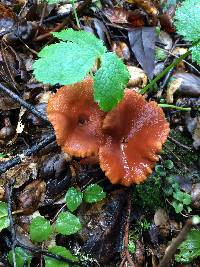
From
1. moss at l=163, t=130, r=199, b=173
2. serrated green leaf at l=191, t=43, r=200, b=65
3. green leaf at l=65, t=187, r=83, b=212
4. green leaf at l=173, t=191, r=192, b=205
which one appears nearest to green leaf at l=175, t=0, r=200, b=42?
serrated green leaf at l=191, t=43, r=200, b=65

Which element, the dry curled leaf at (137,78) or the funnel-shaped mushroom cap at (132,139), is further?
the dry curled leaf at (137,78)

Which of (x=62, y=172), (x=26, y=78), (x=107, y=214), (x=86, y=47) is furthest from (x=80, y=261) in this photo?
(x=26, y=78)

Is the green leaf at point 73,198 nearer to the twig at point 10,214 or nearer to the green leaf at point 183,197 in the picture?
the twig at point 10,214

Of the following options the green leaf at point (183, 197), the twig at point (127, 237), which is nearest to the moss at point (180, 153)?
the green leaf at point (183, 197)

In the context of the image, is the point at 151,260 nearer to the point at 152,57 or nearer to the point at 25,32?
the point at 152,57

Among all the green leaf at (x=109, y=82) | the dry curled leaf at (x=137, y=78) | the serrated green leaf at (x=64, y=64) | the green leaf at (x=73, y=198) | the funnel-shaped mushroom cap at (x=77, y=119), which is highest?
the serrated green leaf at (x=64, y=64)

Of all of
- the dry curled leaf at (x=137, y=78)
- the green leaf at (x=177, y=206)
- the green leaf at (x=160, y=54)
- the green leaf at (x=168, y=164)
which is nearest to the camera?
the green leaf at (x=177, y=206)
